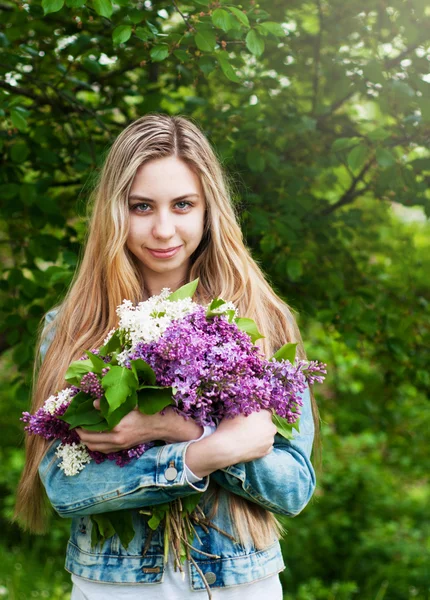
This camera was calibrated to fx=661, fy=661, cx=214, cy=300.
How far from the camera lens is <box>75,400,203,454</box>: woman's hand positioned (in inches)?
69.7

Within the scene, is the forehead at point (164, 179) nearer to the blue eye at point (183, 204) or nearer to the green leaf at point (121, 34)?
the blue eye at point (183, 204)

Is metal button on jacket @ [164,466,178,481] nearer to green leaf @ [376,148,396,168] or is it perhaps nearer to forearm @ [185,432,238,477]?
forearm @ [185,432,238,477]

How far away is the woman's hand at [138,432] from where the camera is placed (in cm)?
177

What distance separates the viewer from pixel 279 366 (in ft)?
5.76

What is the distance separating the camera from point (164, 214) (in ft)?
6.98

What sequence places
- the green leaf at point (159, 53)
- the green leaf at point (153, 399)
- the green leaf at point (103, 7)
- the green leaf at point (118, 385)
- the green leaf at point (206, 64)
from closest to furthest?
1. the green leaf at point (118, 385)
2. the green leaf at point (153, 399)
3. the green leaf at point (103, 7)
4. the green leaf at point (159, 53)
5. the green leaf at point (206, 64)

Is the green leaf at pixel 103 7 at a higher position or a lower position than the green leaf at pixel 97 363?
higher

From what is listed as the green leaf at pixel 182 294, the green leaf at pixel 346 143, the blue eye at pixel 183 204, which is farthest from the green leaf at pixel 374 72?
the green leaf at pixel 182 294

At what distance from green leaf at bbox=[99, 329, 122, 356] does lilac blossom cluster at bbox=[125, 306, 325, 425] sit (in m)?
0.09

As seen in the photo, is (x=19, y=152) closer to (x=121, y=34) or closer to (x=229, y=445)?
(x=121, y=34)

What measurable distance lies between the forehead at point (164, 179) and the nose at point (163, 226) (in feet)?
0.22

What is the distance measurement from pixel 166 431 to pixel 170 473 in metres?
0.11

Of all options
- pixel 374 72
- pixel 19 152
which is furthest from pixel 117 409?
pixel 374 72

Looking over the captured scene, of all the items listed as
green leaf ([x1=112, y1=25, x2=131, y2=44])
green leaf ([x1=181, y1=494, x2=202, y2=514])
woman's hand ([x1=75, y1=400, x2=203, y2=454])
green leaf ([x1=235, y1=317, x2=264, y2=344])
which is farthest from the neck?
green leaf ([x1=112, y1=25, x2=131, y2=44])
